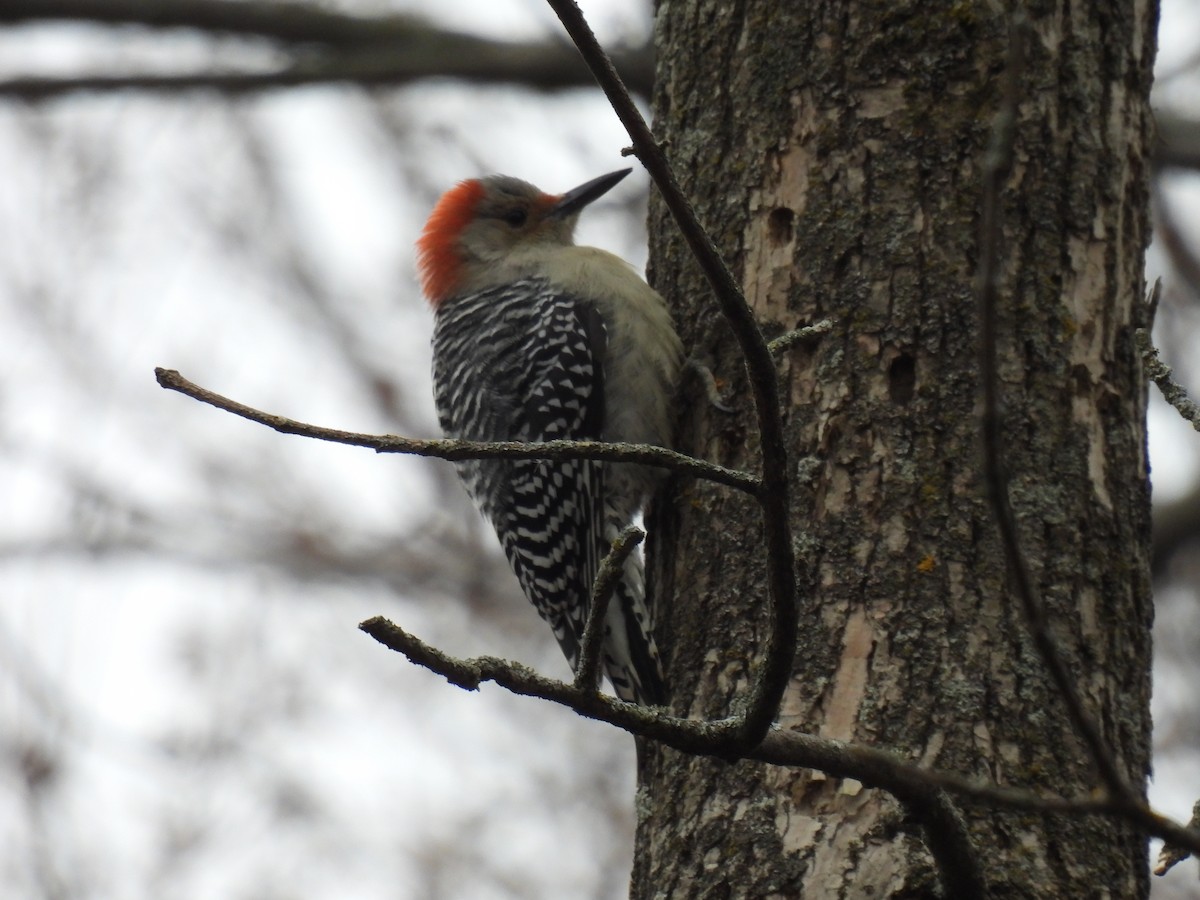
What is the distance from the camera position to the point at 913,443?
3418 millimetres

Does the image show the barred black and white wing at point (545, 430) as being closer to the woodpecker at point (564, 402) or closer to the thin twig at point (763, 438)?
the woodpecker at point (564, 402)

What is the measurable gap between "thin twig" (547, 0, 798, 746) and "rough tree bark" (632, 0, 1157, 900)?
801 millimetres

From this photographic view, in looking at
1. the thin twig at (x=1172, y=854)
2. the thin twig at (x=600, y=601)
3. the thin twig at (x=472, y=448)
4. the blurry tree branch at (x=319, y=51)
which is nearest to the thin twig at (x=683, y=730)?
the thin twig at (x=600, y=601)

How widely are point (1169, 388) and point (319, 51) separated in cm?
549

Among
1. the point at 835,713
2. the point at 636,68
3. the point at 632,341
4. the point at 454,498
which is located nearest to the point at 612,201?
the point at 636,68

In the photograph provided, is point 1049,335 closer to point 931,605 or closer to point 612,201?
point 931,605

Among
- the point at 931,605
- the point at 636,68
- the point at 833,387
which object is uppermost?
the point at 636,68

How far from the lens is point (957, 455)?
3361 mm

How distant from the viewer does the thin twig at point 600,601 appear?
2.21 meters

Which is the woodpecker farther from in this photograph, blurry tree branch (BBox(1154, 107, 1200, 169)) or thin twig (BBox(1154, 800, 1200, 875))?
blurry tree branch (BBox(1154, 107, 1200, 169))

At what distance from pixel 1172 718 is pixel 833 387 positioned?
6.76 meters

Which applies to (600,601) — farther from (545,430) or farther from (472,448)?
(545,430)

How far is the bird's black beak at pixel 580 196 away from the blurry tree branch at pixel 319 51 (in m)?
0.77

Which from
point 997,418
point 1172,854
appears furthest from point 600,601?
point 1172,854
